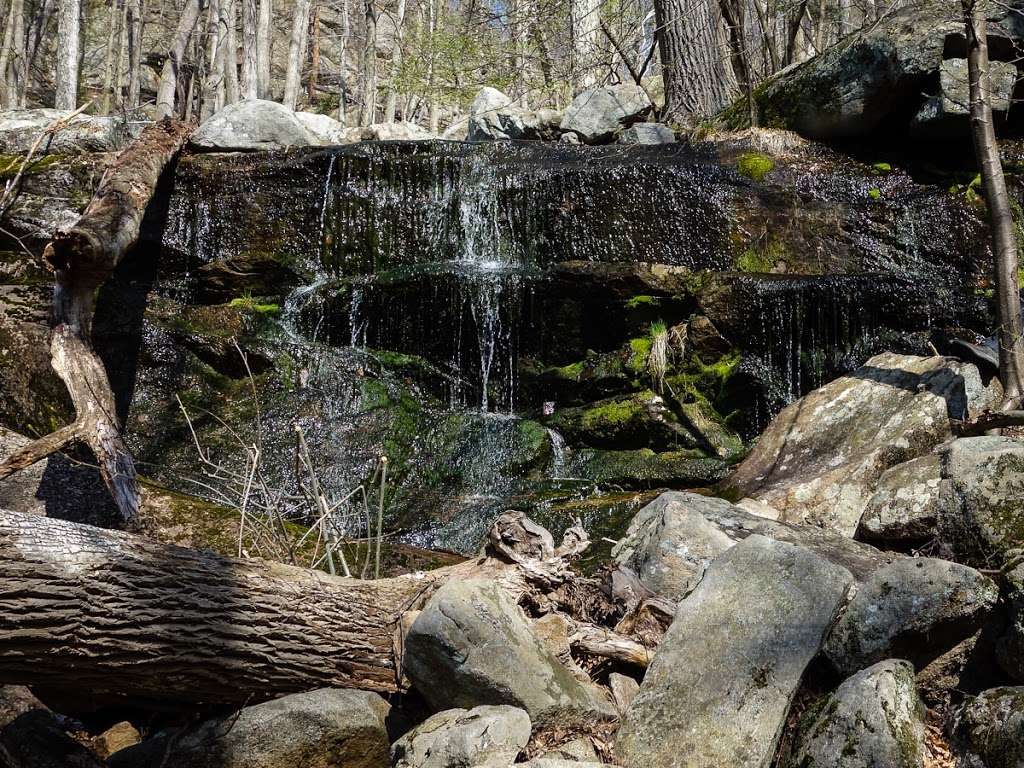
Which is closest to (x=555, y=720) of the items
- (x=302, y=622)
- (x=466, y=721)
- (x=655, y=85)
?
(x=466, y=721)

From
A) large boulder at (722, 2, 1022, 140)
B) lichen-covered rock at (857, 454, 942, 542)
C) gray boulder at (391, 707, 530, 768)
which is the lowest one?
gray boulder at (391, 707, 530, 768)

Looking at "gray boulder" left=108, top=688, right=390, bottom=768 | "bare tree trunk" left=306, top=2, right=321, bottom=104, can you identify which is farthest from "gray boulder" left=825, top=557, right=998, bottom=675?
"bare tree trunk" left=306, top=2, right=321, bottom=104

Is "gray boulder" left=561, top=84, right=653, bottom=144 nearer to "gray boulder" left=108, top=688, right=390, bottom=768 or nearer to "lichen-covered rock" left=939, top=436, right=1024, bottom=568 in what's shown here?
"lichen-covered rock" left=939, top=436, right=1024, bottom=568

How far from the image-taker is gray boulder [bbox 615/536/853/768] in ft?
9.59

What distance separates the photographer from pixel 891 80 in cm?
1010

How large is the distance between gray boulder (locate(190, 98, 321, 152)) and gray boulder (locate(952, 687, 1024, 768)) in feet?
34.2

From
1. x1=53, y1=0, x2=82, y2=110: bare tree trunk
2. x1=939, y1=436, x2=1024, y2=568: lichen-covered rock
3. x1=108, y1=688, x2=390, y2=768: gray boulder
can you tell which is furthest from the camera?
x1=53, y1=0, x2=82, y2=110: bare tree trunk

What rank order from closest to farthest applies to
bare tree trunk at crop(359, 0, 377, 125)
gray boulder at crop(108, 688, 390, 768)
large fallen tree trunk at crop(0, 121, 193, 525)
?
1. gray boulder at crop(108, 688, 390, 768)
2. large fallen tree trunk at crop(0, 121, 193, 525)
3. bare tree trunk at crop(359, 0, 377, 125)

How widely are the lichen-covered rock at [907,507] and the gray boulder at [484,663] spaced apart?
2.02 metres

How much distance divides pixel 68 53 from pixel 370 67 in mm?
11777

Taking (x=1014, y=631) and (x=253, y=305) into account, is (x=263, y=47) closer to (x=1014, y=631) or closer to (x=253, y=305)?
(x=253, y=305)

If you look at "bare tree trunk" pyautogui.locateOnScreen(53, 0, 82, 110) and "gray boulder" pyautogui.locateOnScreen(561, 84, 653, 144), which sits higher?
"bare tree trunk" pyautogui.locateOnScreen(53, 0, 82, 110)

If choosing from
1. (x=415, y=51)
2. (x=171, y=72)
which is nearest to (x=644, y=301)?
(x=171, y=72)

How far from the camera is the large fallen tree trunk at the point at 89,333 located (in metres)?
5.62
